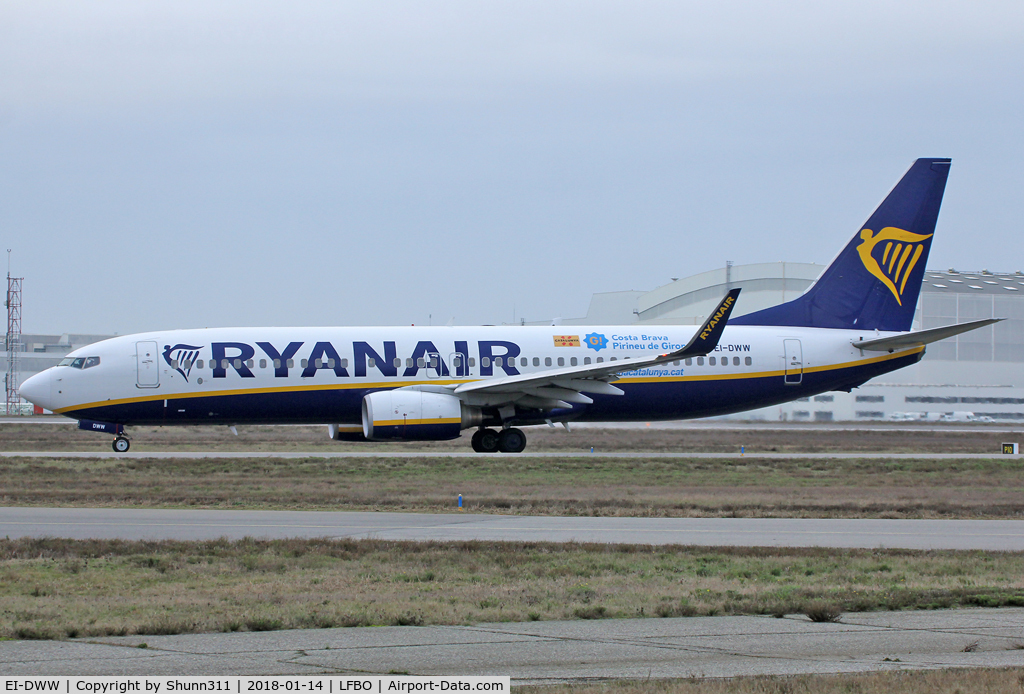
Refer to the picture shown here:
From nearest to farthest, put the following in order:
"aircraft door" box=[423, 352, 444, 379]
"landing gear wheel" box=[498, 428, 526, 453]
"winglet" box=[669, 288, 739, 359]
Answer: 1. "winglet" box=[669, 288, 739, 359]
2. "aircraft door" box=[423, 352, 444, 379]
3. "landing gear wheel" box=[498, 428, 526, 453]

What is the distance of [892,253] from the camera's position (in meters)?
33.8

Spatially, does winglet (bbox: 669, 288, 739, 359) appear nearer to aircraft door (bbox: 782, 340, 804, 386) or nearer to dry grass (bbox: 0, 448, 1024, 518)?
dry grass (bbox: 0, 448, 1024, 518)

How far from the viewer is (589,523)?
17.8m

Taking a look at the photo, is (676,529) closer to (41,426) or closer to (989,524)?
(989,524)

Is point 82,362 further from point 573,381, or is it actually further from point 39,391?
point 573,381

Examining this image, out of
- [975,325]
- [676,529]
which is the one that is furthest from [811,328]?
[676,529]

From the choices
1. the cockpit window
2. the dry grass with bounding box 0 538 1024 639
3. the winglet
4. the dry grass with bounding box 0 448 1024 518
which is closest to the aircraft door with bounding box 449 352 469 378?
the dry grass with bounding box 0 448 1024 518

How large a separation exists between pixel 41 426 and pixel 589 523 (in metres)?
41.6

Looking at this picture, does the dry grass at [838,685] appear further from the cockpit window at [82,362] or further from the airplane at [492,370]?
the cockpit window at [82,362]

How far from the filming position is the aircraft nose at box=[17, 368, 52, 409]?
98.5 feet

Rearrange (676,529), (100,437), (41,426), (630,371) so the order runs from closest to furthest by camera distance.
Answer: (676,529)
(630,371)
(100,437)
(41,426)

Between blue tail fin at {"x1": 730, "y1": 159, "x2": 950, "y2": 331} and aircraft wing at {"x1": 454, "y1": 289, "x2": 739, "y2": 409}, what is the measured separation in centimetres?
595

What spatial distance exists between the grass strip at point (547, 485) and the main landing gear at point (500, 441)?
40.9 inches

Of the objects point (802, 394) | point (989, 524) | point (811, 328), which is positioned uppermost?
point (811, 328)
